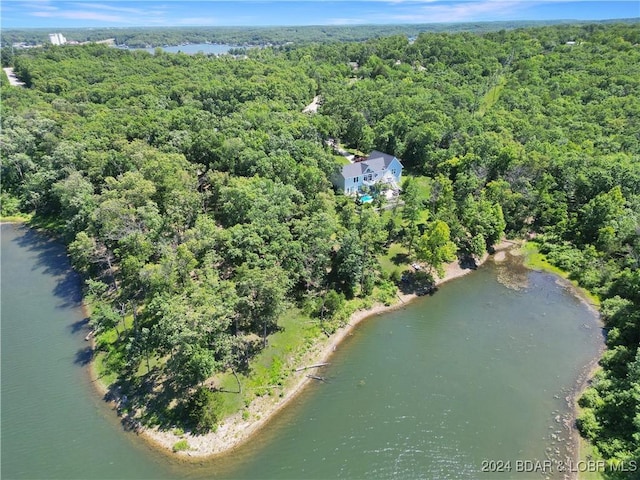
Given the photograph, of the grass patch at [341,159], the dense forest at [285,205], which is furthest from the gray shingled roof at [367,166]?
the grass patch at [341,159]

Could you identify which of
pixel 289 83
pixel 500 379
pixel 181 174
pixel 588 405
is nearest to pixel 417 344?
pixel 500 379

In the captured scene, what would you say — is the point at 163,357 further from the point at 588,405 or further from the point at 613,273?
the point at 613,273

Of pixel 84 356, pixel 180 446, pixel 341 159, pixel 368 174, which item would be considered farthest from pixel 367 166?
pixel 180 446

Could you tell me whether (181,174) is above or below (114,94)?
below

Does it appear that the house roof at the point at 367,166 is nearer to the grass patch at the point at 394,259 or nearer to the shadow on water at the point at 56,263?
the grass patch at the point at 394,259

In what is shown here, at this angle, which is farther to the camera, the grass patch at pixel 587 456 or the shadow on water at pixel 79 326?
the shadow on water at pixel 79 326

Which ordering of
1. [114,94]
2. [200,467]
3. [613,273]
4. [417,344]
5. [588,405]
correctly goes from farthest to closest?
1. [114,94]
2. [613,273]
3. [417,344]
4. [588,405]
5. [200,467]
